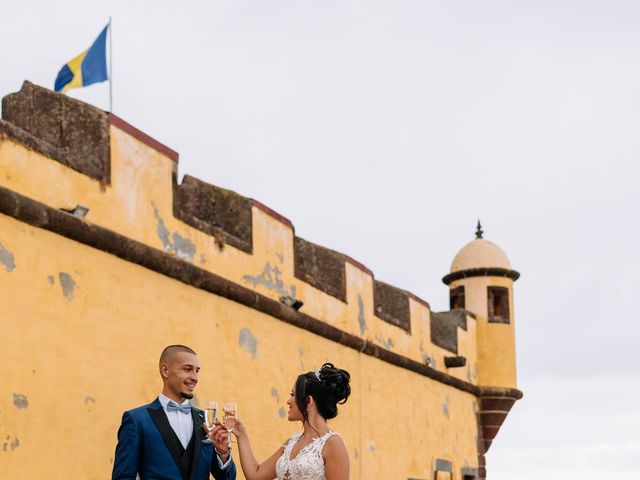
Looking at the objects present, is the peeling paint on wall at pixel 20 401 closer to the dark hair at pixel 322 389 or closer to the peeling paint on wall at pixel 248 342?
the dark hair at pixel 322 389

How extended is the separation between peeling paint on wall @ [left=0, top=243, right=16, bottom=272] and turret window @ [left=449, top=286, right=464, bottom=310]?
9.83 metres

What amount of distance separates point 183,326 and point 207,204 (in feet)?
4.12

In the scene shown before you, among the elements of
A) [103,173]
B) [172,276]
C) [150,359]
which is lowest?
[150,359]

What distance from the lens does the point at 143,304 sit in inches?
289

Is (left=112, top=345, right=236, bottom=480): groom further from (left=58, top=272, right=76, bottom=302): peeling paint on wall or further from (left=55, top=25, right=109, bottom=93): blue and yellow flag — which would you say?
(left=55, top=25, right=109, bottom=93): blue and yellow flag

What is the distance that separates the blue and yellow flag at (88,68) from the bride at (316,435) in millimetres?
4111

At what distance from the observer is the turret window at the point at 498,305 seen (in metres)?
15.0

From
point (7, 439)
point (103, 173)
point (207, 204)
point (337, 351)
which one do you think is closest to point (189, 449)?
point (7, 439)

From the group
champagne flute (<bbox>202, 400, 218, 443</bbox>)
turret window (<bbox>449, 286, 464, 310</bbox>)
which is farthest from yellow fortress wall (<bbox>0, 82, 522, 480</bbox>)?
turret window (<bbox>449, 286, 464, 310</bbox>)

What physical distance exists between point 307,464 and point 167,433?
2.33 feet

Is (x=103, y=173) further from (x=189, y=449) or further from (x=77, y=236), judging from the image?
(x=189, y=449)

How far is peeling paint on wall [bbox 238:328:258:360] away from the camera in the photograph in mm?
8650

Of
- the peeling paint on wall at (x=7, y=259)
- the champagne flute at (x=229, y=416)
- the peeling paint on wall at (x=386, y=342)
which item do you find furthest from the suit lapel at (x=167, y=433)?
the peeling paint on wall at (x=386, y=342)

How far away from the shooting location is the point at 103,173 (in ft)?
23.4
